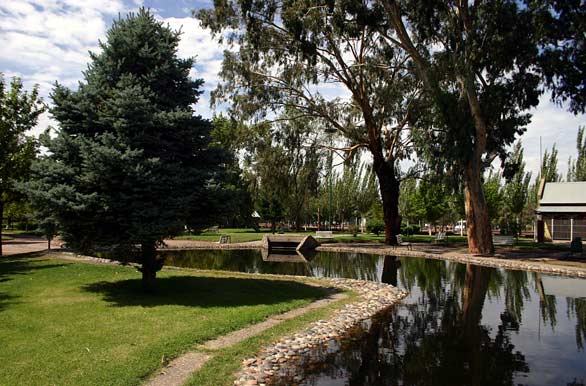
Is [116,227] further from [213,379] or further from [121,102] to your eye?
[213,379]

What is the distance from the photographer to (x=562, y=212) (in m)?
36.8

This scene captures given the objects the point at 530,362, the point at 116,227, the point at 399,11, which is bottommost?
the point at 530,362

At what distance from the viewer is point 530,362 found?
27.5ft

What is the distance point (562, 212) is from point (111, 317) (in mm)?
37754

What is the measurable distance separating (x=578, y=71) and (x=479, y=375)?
2143 centimetres

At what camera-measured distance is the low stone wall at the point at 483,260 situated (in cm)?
2036

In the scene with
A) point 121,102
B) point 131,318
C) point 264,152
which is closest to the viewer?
point 131,318

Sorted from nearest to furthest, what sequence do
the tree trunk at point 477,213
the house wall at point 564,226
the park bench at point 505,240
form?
the tree trunk at point 477,213, the park bench at point 505,240, the house wall at point 564,226

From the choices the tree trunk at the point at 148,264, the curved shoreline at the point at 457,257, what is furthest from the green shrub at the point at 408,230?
the tree trunk at the point at 148,264

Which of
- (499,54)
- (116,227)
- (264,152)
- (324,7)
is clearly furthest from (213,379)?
(264,152)

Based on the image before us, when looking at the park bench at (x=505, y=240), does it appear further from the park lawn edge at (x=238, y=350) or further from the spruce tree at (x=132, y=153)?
the spruce tree at (x=132, y=153)

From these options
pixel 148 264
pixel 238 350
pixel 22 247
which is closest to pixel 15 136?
pixel 22 247

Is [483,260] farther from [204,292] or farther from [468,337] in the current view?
[204,292]

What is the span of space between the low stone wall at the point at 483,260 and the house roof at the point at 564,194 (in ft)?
58.4
